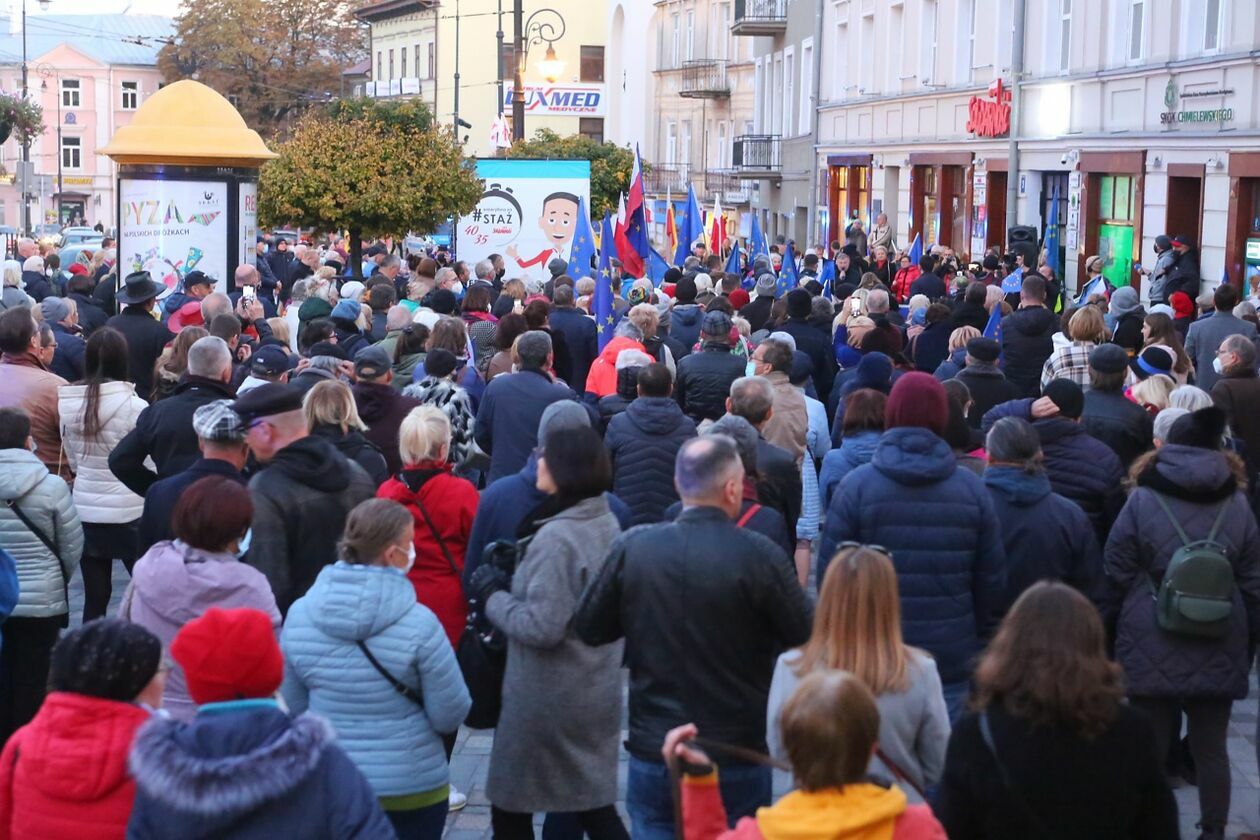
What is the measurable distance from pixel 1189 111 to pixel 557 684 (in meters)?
16.7

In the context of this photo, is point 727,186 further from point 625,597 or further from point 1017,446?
point 625,597

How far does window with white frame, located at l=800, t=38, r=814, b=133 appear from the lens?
3924 cm

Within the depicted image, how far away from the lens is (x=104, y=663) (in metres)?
4.03

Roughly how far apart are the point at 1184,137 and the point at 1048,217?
545 centimetres

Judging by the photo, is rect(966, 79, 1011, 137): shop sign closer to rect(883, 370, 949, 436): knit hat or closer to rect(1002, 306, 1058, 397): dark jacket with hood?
rect(1002, 306, 1058, 397): dark jacket with hood

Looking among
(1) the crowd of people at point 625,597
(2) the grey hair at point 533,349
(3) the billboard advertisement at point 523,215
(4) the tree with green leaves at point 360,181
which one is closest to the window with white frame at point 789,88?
(3) the billboard advertisement at point 523,215

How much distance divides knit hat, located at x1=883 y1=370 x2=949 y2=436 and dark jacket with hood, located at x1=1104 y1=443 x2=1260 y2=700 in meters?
0.93

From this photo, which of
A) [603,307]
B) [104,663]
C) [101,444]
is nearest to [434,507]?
[101,444]

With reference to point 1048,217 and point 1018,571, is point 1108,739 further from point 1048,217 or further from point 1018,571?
point 1048,217

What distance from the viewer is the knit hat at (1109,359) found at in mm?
8273

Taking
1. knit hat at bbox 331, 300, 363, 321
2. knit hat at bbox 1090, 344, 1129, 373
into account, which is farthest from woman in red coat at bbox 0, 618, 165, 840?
knit hat at bbox 331, 300, 363, 321

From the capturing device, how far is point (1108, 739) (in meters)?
3.88

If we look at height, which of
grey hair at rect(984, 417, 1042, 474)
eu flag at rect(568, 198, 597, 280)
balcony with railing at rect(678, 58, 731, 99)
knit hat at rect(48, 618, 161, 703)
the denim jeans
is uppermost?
balcony with railing at rect(678, 58, 731, 99)

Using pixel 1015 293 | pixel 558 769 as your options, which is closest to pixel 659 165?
pixel 1015 293
